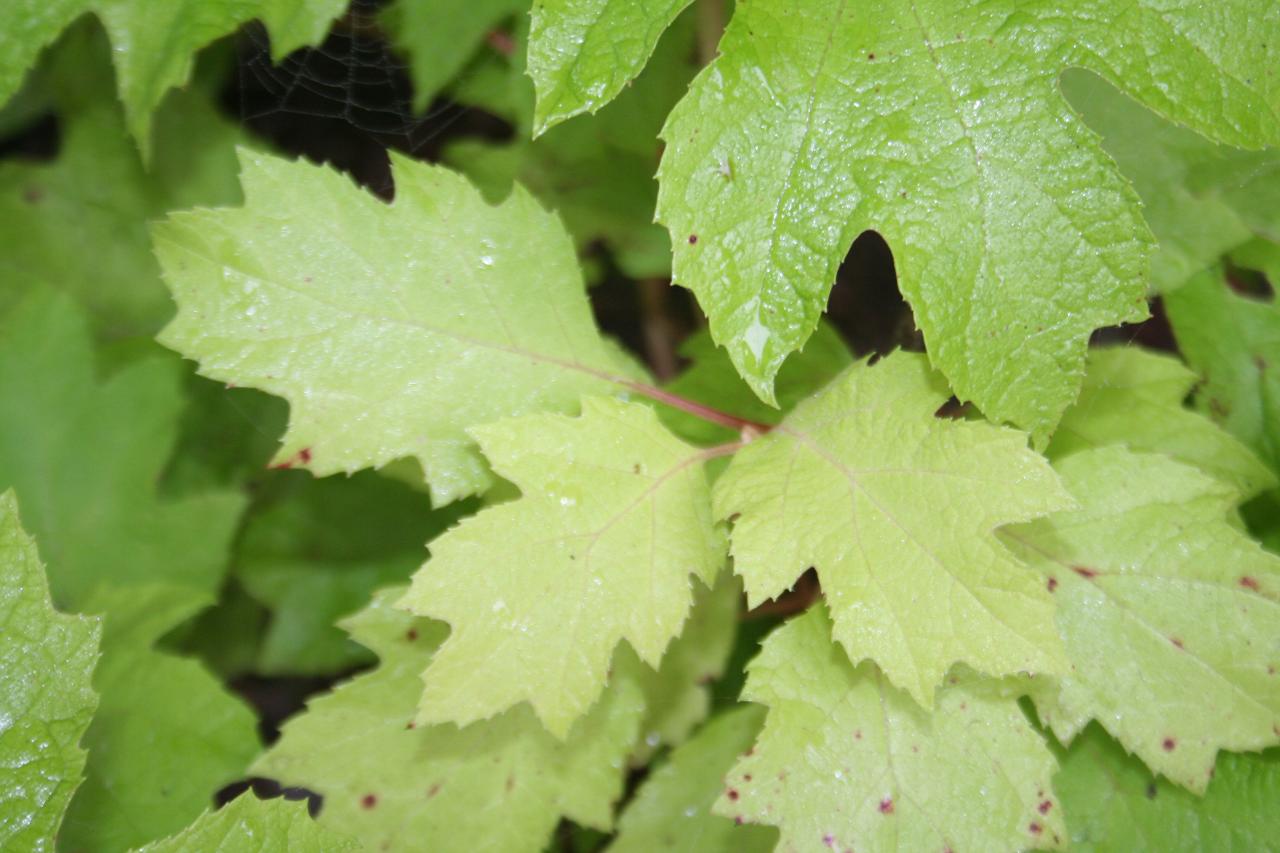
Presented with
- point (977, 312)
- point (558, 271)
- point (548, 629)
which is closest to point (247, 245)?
point (558, 271)

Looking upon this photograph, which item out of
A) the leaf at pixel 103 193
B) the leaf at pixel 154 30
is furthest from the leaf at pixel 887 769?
the leaf at pixel 103 193

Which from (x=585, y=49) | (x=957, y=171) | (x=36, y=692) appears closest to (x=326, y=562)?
(x=36, y=692)

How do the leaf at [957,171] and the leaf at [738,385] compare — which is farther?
the leaf at [738,385]

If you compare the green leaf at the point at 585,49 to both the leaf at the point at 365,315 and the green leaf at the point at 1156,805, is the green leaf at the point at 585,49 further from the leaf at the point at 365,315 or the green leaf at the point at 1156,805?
→ the green leaf at the point at 1156,805

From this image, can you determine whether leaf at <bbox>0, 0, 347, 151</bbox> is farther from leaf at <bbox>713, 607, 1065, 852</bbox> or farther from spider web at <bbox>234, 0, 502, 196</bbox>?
leaf at <bbox>713, 607, 1065, 852</bbox>

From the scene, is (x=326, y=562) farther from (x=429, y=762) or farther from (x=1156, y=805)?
(x=1156, y=805)

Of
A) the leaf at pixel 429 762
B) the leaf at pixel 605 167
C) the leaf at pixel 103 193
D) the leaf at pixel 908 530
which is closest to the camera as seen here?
the leaf at pixel 908 530
